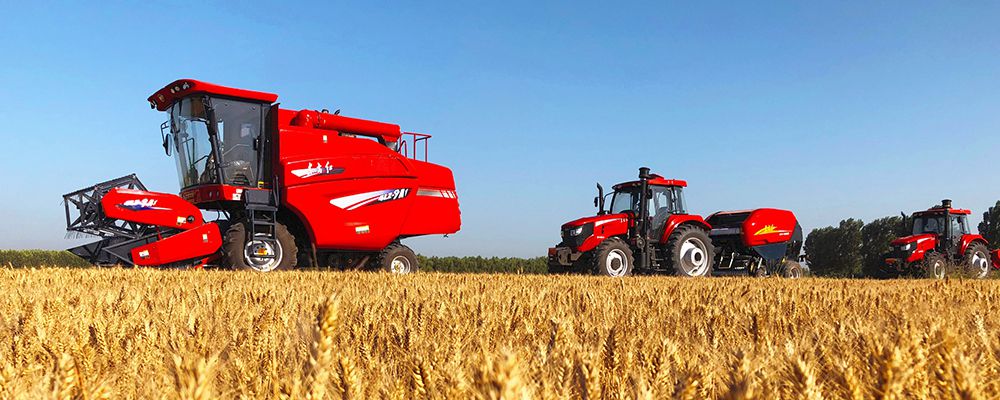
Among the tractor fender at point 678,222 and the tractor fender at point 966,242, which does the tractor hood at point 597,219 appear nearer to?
the tractor fender at point 678,222

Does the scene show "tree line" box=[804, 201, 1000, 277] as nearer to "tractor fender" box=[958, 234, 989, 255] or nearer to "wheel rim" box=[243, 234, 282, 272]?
"tractor fender" box=[958, 234, 989, 255]

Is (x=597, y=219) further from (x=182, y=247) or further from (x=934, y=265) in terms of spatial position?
(x=934, y=265)

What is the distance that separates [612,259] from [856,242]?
20176mm

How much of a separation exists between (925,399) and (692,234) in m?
12.3

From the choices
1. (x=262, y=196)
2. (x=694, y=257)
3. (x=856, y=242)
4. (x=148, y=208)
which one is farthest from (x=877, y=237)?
(x=148, y=208)

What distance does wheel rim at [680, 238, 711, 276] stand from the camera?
1343 centimetres

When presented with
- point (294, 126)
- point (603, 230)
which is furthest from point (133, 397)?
point (603, 230)

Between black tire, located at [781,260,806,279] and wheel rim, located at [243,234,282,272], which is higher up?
wheel rim, located at [243,234,282,272]

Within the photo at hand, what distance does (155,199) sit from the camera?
32.9 ft

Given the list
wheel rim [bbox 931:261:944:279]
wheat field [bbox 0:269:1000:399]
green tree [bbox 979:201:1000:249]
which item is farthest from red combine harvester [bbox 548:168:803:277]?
green tree [bbox 979:201:1000:249]

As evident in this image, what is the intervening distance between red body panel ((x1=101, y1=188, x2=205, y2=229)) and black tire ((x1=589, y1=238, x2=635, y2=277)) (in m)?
6.65

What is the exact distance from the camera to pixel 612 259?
41.5ft

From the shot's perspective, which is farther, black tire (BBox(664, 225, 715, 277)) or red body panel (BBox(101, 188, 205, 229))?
black tire (BBox(664, 225, 715, 277))

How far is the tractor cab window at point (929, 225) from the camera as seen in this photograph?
17.6m
